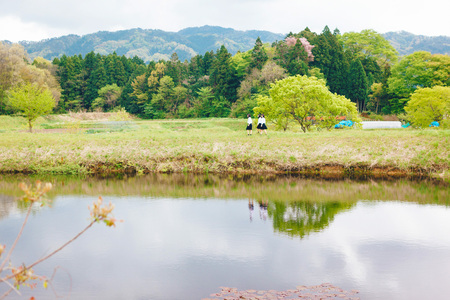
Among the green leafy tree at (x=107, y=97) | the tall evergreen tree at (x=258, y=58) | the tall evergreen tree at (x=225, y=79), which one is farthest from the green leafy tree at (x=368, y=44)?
the green leafy tree at (x=107, y=97)

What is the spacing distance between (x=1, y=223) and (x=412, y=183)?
52.8 feet

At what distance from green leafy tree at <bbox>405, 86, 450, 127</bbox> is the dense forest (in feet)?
54.8

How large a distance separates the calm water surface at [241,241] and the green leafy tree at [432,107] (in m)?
13.9

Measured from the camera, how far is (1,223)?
12109mm

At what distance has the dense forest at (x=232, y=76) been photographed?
52.8 meters

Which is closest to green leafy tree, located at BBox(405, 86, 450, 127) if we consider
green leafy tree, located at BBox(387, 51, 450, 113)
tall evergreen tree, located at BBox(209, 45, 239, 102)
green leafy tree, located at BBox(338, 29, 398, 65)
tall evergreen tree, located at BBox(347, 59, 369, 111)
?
green leafy tree, located at BBox(387, 51, 450, 113)

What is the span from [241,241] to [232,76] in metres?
59.5

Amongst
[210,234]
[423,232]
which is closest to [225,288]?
[210,234]

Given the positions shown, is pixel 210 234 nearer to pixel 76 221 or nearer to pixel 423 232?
pixel 76 221

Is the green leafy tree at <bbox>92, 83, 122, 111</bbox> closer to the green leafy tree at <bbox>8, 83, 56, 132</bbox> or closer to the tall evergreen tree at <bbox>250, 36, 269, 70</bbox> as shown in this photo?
the tall evergreen tree at <bbox>250, 36, 269, 70</bbox>

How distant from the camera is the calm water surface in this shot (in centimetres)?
798

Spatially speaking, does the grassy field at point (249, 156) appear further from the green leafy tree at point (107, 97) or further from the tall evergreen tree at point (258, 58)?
the green leafy tree at point (107, 97)

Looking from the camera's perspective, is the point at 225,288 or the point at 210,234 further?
the point at 210,234

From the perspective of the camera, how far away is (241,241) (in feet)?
34.1
